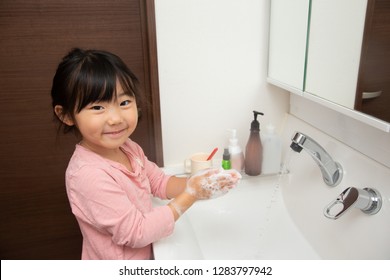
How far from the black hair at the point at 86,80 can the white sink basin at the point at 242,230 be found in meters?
0.40

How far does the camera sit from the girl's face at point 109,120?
2.50 feet

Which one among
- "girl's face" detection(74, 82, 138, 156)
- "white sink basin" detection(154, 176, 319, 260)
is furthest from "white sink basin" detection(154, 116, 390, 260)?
"girl's face" detection(74, 82, 138, 156)

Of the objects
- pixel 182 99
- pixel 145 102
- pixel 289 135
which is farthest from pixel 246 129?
pixel 145 102

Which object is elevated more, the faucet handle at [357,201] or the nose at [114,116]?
the nose at [114,116]

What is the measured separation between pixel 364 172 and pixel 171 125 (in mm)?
630

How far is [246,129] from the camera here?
124 cm

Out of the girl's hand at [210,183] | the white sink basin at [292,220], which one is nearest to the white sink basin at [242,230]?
the white sink basin at [292,220]

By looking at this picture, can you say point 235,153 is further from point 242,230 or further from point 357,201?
point 357,201

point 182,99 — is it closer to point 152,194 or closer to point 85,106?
point 152,194

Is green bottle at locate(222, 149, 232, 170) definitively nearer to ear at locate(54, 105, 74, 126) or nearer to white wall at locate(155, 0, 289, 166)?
white wall at locate(155, 0, 289, 166)

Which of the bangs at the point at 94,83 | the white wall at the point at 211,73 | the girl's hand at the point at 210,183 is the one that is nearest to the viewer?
the bangs at the point at 94,83

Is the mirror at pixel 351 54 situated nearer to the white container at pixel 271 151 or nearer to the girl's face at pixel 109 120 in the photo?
the white container at pixel 271 151

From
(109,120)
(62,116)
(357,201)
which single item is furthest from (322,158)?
(62,116)

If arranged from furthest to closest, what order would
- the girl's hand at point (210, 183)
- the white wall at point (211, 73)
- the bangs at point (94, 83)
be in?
the white wall at point (211, 73)
the girl's hand at point (210, 183)
the bangs at point (94, 83)
